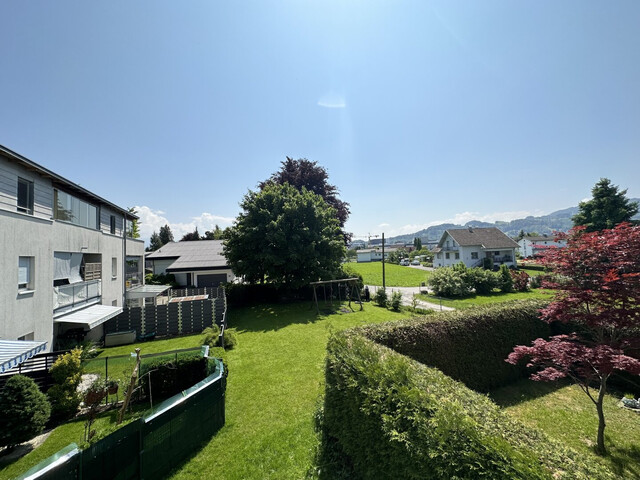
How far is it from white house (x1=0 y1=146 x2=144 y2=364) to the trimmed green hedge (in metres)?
10.7

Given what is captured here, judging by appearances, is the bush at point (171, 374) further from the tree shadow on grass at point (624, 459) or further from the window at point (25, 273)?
Answer: the tree shadow on grass at point (624, 459)

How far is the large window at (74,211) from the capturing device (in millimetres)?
12148

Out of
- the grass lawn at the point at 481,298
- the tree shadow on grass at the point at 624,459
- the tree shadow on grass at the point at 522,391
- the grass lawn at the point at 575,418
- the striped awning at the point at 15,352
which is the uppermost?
the striped awning at the point at 15,352

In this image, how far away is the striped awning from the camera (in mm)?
5941

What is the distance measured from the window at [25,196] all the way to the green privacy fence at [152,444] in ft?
34.0

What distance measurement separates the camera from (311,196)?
21.1 m

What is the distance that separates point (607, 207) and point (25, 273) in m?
53.8

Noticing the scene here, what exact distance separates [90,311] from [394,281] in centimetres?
3434

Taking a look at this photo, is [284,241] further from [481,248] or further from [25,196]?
[481,248]

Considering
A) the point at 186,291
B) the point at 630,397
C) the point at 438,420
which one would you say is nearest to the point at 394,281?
the point at 186,291

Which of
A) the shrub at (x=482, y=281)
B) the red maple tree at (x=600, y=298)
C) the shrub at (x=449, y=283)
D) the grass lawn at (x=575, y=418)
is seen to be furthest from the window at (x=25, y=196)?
the shrub at (x=482, y=281)

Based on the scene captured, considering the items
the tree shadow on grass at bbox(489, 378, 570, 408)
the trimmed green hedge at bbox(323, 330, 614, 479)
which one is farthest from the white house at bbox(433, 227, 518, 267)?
the trimmed green hedge at bbox(323, 330, 614, 479)

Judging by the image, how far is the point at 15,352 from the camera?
656 cm

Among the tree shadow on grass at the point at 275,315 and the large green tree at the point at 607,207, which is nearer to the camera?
the tree shadow on grass at the point at 275,315
